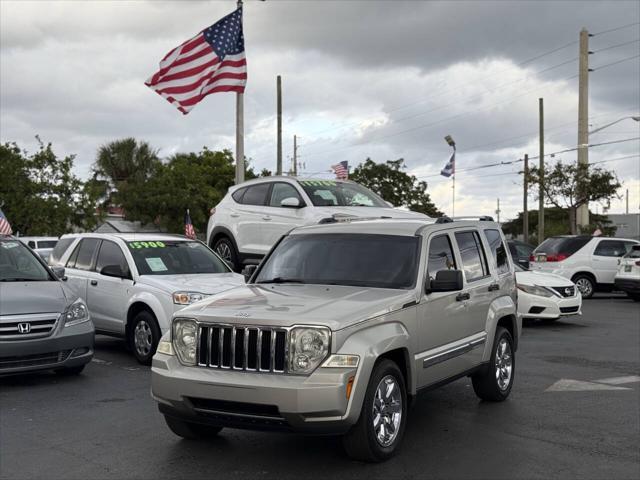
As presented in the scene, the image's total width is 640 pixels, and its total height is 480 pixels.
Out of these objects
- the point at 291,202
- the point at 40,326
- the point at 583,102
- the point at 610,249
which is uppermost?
the point at 583,102

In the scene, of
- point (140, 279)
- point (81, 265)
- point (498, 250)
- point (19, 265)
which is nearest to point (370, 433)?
point (498, 250)

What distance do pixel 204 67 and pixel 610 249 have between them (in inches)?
461

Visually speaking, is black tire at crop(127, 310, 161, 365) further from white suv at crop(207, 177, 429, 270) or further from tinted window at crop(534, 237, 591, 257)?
tinted window at crop(534, 237, 591, 257)

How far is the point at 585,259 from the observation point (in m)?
20.8

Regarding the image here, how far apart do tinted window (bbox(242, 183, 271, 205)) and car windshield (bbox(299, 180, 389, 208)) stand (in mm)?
880

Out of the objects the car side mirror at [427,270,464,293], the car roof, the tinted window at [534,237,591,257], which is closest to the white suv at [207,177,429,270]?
the car roof

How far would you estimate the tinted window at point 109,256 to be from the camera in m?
10.9

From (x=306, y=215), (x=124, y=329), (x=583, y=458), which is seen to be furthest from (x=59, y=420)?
(x=306, y=215)

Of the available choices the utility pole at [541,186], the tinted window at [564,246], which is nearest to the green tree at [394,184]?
the utility pole at [541,186]

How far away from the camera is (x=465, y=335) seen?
282 inches

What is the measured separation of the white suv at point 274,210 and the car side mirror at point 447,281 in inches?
210

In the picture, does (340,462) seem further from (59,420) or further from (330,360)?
(59,420)

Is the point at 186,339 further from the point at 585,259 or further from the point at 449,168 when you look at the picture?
the point at 449,168

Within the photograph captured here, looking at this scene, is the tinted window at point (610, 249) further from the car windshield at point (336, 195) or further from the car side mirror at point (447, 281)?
the car side mirror at point (447, 281)
